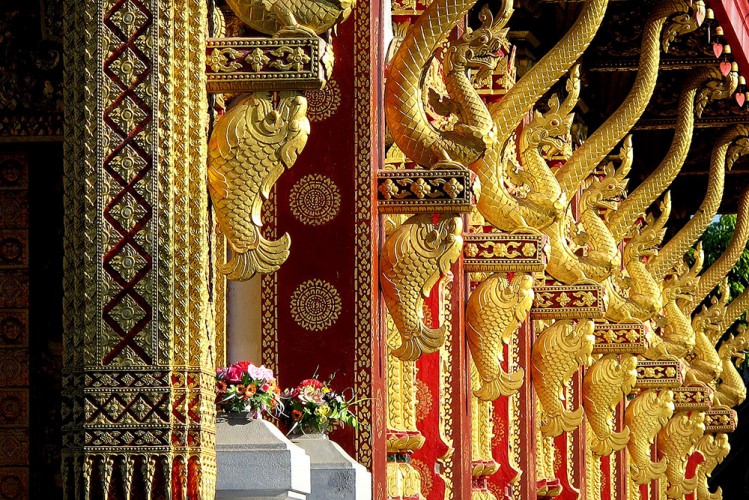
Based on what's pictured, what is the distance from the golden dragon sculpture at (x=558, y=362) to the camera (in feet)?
57.4

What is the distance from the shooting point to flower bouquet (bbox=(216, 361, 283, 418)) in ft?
33.4

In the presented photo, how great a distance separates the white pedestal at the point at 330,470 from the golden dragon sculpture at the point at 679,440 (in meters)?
14.2

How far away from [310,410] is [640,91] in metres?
8.05

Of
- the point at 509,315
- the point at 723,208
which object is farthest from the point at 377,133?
the point at 723,208

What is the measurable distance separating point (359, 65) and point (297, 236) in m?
1.02

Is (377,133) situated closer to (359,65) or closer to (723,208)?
(359,65)

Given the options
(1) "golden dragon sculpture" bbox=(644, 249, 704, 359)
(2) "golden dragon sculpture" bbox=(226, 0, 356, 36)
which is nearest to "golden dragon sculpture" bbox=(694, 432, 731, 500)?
(1) "golden dragon sculpture" bbox=(644, 249, 704, 359)

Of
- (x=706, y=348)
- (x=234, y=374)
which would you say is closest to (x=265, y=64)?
(x=234, y=374)

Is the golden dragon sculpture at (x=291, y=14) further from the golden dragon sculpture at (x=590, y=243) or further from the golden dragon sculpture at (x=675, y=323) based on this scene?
the golden dragon sculpture at (x=675, y=323)

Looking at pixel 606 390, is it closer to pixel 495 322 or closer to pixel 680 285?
pixel 680 285

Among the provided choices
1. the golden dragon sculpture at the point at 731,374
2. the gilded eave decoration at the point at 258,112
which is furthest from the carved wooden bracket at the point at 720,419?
the gilded eave decoration at the point at 258,112

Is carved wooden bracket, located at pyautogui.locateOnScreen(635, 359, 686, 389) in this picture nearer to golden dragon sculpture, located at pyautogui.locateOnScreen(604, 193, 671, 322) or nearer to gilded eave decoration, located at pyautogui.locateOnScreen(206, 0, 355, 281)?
golden dragon sculpture, located at pyautogui.locateOnScreen(604, 193, 671, 322)

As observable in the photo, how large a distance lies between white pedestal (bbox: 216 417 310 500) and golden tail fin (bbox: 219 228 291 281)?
30.5 inches

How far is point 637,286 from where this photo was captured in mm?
20266
